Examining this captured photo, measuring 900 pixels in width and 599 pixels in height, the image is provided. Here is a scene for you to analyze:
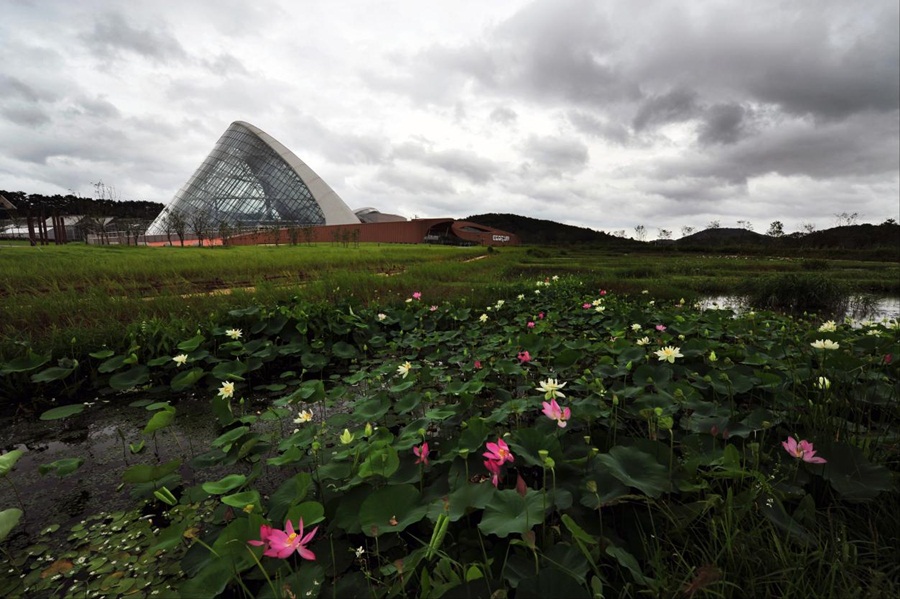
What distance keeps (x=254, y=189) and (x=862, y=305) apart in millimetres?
50116

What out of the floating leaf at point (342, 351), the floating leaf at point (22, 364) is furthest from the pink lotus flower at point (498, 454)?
the floating leaf at point (22, 364)

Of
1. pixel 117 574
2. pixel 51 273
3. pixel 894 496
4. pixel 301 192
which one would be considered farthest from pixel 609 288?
pixel 301 192

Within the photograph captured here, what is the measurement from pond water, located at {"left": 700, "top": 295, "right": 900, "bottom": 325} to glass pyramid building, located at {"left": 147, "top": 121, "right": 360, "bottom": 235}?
43.8 m

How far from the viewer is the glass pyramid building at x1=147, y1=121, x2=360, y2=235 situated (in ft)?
144

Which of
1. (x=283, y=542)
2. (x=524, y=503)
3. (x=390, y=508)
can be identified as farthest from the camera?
(x=390, y=508)

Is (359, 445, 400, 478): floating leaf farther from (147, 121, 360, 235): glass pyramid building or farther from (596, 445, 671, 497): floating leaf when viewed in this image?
(147, 121, 360, 235): glass pyramid building

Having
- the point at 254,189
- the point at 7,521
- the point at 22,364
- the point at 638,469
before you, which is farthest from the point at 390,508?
the point at 254,189

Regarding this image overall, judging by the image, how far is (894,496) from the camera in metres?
1.12

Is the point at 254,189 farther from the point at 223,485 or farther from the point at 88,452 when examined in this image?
the point at 223,485

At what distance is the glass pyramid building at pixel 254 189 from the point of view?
43812mm

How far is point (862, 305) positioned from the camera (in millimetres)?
7117

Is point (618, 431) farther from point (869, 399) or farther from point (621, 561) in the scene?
point (869, 399)

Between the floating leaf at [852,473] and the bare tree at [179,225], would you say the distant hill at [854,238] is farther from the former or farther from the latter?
the bare tree at [179,225]

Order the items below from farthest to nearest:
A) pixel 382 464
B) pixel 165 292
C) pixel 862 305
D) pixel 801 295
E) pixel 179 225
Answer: pixel 179 225, pixel 801 295, pixel 862 305, pixel 165 292, pixel 382 464
